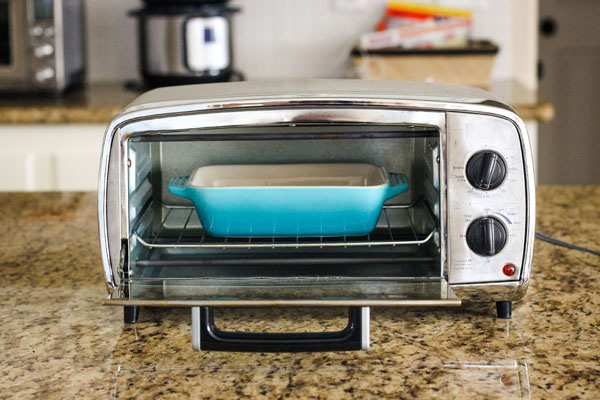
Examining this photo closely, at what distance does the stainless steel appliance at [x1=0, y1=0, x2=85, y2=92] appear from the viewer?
225 centimetres

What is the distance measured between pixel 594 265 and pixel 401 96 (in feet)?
1.19

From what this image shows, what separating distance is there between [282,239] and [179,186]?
124 mm

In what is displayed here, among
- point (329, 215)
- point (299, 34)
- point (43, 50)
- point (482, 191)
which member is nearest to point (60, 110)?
point (43, 50)

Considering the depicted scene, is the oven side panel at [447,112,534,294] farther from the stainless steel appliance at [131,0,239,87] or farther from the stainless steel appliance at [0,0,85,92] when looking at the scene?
the stainless steel appliance at [0,0,85,92]

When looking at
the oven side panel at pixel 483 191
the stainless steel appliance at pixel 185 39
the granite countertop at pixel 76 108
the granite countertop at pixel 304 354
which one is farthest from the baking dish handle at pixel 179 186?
the stainless steel appliance at pixel 185 39

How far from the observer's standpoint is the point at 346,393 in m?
0.68

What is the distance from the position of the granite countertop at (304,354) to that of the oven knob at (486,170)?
0.14 m

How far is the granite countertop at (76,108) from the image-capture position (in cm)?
213

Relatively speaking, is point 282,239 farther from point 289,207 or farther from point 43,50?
point 43,50

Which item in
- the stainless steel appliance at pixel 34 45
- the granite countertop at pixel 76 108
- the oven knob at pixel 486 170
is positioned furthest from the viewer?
the stainless steel appliance at pixel 34 45

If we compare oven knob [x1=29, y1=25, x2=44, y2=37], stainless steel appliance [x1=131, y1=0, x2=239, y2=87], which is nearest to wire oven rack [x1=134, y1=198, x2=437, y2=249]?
stainless steel appliance [x1=131, y1=0, x2=239, y2=87]

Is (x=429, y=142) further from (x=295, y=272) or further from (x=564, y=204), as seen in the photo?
(x=564, y=204)

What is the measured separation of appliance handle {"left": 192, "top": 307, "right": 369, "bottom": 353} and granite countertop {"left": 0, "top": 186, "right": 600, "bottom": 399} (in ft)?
0.07

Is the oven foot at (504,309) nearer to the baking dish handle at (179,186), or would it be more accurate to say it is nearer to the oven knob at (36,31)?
the baking dish handle at (179,186)
